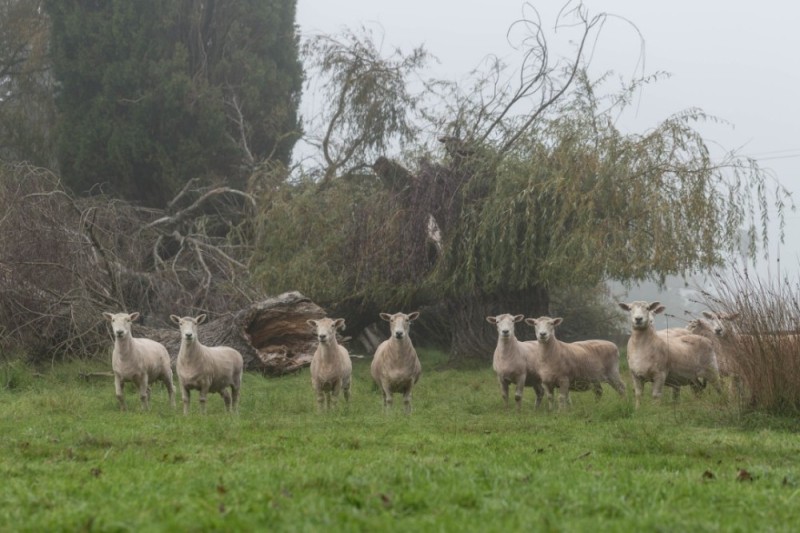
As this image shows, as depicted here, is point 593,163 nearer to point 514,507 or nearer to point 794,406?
point 794,406

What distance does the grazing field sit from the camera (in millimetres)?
5551

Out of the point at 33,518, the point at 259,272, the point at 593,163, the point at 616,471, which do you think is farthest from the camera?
the point at 259,272

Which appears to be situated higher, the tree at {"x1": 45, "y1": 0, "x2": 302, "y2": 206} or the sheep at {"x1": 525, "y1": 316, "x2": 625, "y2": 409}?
the tree at {"x1": 45, "y1": 0, "x2": 302, "y2": 206}

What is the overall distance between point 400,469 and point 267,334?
547 inches

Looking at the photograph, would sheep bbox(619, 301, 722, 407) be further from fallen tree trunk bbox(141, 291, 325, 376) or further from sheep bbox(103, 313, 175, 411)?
fallen tree trunk bbox(141, 291, 325, 376)

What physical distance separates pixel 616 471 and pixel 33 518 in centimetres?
411

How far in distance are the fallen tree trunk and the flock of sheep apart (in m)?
4.84

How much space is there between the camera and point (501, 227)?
2031 centimetres

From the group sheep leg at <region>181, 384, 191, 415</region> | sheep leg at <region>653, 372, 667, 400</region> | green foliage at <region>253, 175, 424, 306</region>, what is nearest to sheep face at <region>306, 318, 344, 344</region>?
sheep leg at <region>181, 384, 191, 415</region>

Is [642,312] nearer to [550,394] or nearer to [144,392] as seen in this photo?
[550,394]

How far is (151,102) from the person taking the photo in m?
29.1

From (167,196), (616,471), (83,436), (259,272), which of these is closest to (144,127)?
(167,196)

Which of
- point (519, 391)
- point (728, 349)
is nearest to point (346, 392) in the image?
point (519, 391)

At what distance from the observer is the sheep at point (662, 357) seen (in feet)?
45.7
